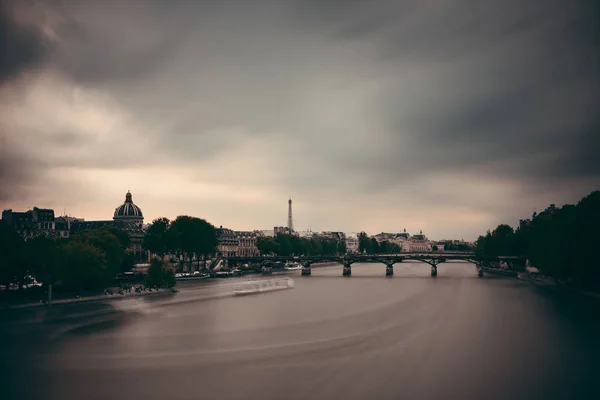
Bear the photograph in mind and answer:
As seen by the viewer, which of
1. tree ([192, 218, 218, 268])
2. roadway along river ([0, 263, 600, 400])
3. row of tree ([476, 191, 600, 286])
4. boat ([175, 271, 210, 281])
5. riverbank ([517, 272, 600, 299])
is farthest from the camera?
tree ([192, 218, 218, 268])

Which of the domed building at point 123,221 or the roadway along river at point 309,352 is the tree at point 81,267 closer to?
the roadway along river at point 309,352

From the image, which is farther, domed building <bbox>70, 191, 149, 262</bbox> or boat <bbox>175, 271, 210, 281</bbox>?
domed building <bbox>70, 191, 149, 262</bbox>

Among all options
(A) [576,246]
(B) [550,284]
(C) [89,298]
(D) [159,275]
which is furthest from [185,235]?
(A) [576,246]

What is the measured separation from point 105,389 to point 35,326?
81.6 ft

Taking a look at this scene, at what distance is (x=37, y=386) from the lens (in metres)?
34.9

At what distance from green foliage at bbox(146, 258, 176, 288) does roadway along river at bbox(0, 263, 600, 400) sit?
43.7 ft

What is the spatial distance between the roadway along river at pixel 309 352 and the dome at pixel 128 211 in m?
115

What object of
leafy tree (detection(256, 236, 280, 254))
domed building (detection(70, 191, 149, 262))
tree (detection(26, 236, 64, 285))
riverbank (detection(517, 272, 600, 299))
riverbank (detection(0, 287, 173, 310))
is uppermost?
domed building (detection(70, 191, 149, 262))

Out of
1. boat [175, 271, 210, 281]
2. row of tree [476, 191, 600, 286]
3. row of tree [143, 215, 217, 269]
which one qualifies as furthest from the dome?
row of tree [476, 191, 600, 286]

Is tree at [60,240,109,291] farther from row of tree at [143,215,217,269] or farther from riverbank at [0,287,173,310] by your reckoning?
row of tree at [143,215,217,269]

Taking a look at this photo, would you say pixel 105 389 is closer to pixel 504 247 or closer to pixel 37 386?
pixel 37 386

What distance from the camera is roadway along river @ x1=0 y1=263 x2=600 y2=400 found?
34.6m

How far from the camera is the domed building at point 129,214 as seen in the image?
18475 centimetres

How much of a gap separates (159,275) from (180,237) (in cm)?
4719
